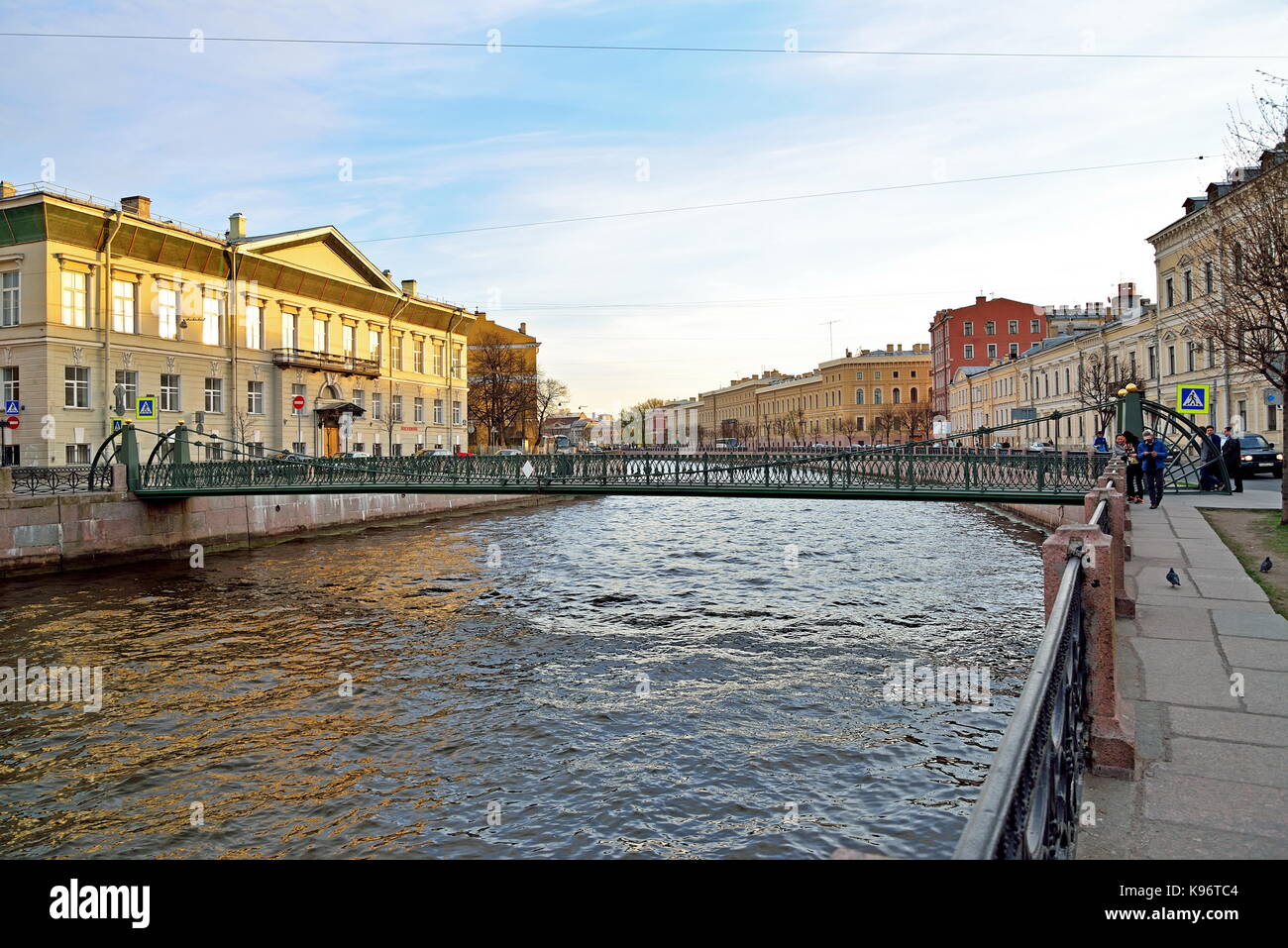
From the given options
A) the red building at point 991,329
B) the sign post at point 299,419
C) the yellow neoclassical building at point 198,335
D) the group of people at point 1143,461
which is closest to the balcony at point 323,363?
the yellow neoclassical building at point 198,335

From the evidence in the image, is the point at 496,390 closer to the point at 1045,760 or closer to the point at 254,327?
the point at 254,327

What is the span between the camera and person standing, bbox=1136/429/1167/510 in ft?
54.0

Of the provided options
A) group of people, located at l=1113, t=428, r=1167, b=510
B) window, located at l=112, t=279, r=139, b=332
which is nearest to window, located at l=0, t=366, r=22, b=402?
window, located at l=112, t=279, r=139, b=332

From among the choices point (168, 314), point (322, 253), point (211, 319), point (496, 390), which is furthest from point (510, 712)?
point (496, 390)

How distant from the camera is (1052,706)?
9.29 feet

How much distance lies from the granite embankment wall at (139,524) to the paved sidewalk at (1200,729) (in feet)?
72.3

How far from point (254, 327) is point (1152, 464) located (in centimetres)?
3507

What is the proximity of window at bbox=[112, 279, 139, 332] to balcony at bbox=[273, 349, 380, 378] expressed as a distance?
6.90 meters

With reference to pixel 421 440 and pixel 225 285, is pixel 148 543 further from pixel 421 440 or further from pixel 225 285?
pixel 421 440

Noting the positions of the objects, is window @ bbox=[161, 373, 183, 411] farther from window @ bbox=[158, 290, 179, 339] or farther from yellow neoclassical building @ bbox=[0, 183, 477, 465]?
window @ bbox=[158, 290, 179, 339]
